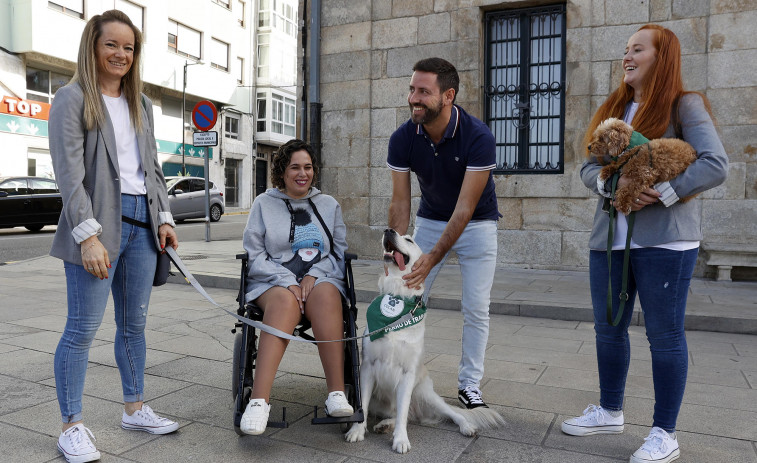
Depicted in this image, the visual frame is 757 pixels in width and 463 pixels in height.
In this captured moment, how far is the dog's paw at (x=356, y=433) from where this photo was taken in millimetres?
2975

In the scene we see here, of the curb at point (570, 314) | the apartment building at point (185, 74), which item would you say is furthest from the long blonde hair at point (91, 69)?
the apartment building at point (185, 74)

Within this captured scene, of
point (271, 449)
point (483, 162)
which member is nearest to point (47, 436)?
point (271, 449)

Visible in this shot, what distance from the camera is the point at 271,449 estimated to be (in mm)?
2873

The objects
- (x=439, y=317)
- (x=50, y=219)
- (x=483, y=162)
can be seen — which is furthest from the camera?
(x=50, y=219)

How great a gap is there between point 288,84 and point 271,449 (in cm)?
3894

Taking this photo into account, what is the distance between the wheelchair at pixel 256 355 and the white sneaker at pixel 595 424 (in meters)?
1.11

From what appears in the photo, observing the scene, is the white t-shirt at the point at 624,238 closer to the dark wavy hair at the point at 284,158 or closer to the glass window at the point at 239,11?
the dark wavy hair at the point at 284,158

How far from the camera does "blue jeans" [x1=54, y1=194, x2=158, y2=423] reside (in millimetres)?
2730

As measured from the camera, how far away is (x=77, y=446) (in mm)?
2682

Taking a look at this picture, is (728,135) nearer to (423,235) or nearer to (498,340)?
(498,340)

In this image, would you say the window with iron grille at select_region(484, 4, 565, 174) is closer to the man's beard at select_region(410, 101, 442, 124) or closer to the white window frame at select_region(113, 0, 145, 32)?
the man's beard at select_region(410, 101, 442, 124)

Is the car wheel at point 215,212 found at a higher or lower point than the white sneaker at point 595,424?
higher

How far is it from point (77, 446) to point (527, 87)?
7979 mm

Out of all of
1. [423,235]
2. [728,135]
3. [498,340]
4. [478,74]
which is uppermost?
[478,74]
